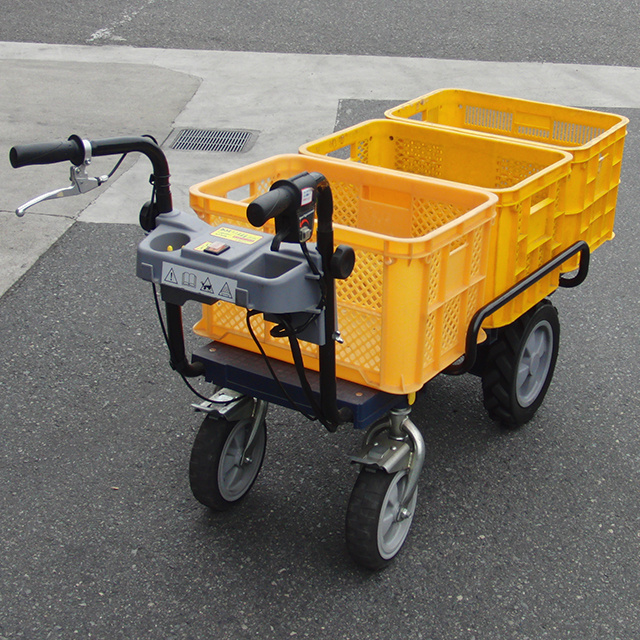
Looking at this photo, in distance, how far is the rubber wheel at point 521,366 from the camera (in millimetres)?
3586

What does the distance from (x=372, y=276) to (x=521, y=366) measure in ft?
4.06

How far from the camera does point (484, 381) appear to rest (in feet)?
12.1

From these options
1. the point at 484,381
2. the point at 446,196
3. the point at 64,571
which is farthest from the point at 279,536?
the point at 446,196

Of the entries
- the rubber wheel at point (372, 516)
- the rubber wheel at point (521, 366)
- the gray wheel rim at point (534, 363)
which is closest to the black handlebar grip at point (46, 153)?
the rubber wheel at point (372, 516)

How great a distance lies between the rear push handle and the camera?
7.68 ft

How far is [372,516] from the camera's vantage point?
9.67 feet

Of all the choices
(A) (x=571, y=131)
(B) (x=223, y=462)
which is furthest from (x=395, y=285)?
(A) (x=571, y=131)

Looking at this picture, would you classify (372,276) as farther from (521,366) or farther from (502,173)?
(502,173)

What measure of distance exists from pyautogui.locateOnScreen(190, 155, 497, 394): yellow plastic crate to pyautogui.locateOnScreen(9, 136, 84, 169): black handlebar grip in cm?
65

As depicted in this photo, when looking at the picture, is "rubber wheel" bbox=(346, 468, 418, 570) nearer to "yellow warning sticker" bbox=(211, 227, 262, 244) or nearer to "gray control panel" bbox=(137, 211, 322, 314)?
"gray control panel" bbox=(137, 211, 322, 314)

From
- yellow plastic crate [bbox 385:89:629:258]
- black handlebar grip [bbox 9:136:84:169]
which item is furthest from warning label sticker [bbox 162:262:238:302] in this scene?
yellow plastic crate [bbox 385:89:629:258]

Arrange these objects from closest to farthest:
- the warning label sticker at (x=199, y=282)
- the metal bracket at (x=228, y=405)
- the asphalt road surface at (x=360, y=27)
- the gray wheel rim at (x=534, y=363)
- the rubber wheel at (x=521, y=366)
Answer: the warning label sticker at (x=199, y=282)
the metal bracket at (x=228, y=405)
the rubber wheel at (x=521, y=366)
the gray wheel rim at (x=534, y=363)
the asphalt road surface at (x=360, y=27)

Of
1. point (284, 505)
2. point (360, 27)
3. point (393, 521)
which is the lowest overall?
point (284, 505)

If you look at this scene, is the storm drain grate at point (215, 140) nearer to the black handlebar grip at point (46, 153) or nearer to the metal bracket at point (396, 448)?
the metal bracket at point (396, 448)
